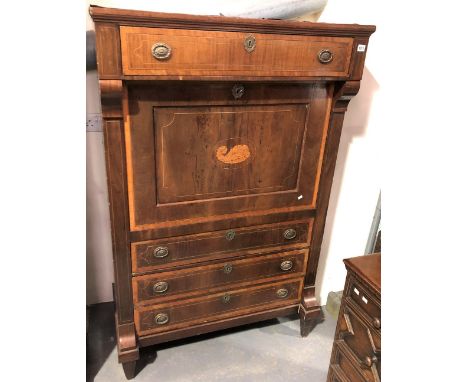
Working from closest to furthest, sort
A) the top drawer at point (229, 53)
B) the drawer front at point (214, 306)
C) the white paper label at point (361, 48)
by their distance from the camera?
the top drawer at point (229, 53), the white paper label at point (361, 48), the drawer front at point (214, 306)

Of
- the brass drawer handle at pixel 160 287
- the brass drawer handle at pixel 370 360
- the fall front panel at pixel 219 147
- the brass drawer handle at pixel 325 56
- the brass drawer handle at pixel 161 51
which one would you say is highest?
the brass drawer handle at pixel 325 56

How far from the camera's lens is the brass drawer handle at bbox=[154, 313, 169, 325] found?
1517 mm

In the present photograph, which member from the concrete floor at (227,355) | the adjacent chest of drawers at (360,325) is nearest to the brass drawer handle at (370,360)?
the adjacent chest of drawers at (360,325)

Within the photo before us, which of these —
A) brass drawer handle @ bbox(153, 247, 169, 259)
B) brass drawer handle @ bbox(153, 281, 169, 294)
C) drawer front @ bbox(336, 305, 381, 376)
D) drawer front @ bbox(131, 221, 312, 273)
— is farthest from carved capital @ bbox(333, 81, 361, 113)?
brass drawer handle @ bbox(153, 281, 169, 294)

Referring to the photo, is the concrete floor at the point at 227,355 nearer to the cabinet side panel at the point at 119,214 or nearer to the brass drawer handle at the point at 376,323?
the cabinet side panel at the point at 119,214

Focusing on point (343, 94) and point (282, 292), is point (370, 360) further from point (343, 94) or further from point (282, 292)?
point (343, 94)

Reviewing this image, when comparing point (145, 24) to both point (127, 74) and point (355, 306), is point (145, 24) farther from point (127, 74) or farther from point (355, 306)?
point (355, 306)

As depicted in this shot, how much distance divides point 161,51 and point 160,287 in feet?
2.86

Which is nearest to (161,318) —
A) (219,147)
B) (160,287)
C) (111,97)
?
(160,287)

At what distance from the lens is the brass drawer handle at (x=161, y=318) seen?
4.98 feet

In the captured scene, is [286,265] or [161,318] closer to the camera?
[161,318]

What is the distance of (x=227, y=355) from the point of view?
173cm
